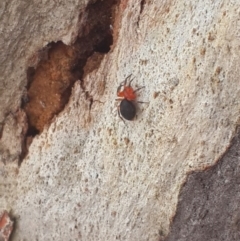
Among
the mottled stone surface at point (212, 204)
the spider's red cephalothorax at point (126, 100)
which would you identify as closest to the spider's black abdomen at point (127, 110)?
the spider's red cephalothorax at point (126, 100)

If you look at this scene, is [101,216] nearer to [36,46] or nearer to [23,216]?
[23,216]

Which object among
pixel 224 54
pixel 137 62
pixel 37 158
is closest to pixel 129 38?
pixel 137 62

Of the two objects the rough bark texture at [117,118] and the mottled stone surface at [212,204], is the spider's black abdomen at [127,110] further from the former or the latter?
the mottled stone surface at [212,204]

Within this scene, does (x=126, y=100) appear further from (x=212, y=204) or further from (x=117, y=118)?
(x=212, y=204)

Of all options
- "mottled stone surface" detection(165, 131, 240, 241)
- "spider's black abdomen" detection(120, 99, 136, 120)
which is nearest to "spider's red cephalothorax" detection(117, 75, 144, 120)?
"spider's black abdomen" detection(120, 99, 136, 120)

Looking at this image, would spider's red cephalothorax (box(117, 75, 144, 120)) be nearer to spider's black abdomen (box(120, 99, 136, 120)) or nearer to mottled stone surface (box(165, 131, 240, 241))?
spider's black abdomen (box(120, 99, 136, 120))

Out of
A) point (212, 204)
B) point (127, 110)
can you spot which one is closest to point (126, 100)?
point (127, 110)
